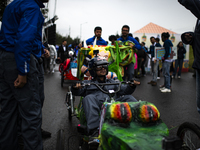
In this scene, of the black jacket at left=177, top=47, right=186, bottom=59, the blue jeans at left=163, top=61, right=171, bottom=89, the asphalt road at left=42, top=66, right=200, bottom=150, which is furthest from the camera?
the black jacket at left=177, top=47, right=186, bottom=59

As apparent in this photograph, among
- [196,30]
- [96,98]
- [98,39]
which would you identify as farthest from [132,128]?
[98,39]

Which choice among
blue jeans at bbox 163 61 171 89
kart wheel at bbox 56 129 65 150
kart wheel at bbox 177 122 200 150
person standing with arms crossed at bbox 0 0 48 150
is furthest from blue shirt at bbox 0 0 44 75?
blue jeans at bbox 163 61 171 89

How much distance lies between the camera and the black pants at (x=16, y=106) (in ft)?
7.56

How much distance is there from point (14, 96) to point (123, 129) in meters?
1.30

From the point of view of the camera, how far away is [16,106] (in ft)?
8.08

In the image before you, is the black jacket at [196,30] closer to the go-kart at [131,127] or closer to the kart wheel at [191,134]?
the kart wheel at [191,134]

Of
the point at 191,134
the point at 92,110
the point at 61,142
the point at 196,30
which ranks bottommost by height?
the point at 61,142

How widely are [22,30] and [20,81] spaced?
543 millimetres

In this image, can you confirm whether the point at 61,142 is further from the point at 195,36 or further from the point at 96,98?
the point at 195,36

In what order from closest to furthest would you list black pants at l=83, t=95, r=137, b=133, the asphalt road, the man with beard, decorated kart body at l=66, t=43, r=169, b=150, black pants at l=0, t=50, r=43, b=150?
decorated kart body at l=66, t=43, r=169, b=150 < black pants at l=0, t=50, r=43, b=150 < black pants at l=83, t=95, r=137, b=133 < the asphalt road < the man with beard

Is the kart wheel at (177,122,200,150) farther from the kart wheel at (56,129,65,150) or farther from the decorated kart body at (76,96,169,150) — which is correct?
the kart wheel at (56,129,65,150)

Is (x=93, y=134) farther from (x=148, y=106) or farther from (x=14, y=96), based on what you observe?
(x=14, y=96)

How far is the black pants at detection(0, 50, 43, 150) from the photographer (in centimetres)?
230

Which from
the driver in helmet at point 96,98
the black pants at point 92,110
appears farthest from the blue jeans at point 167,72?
the black pants at point 92,110
